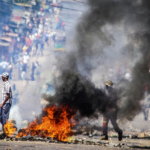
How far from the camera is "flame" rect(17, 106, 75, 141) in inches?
286

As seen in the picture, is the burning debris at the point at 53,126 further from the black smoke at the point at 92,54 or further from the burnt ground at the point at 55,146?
the black smoke at the point at 92,54

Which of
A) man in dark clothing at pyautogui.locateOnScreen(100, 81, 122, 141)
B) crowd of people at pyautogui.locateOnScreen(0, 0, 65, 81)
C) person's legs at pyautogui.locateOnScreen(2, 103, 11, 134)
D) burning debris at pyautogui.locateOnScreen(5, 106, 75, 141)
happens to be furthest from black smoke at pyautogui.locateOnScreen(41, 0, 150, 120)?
crowd of people at pyautogui.locateOnScreen(0, 0, 65, 81)

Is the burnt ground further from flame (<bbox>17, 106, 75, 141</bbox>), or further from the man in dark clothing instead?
the man in dark clothing

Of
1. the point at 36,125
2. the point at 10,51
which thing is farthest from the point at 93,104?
the point at 10,51

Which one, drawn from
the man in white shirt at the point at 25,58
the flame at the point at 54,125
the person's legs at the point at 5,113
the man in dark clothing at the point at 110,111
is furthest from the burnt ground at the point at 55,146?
the man in white shirt at the point at 25,58

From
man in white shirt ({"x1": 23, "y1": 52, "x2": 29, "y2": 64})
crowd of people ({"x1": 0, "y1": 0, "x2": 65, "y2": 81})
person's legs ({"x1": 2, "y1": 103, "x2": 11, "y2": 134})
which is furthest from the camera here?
crowd of people ({"x1": 0, "y1": 0, "x2": 65, "y2": 81})

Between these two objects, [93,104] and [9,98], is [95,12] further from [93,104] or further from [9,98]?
[9,98]

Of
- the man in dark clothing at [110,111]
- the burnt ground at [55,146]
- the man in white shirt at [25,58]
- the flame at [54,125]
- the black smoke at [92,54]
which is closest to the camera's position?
the burnt ground at [55,146]

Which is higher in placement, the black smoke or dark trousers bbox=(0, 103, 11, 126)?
the black smoke

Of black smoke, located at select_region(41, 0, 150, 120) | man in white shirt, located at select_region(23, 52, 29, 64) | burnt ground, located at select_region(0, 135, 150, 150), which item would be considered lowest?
burnt ground, located at select_region(0, 135, 150, 150)

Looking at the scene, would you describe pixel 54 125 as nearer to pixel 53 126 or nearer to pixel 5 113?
pixel 53 126

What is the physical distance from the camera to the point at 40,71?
21953mm

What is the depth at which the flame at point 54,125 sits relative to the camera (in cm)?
727

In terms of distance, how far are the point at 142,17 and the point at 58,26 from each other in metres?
17.3
